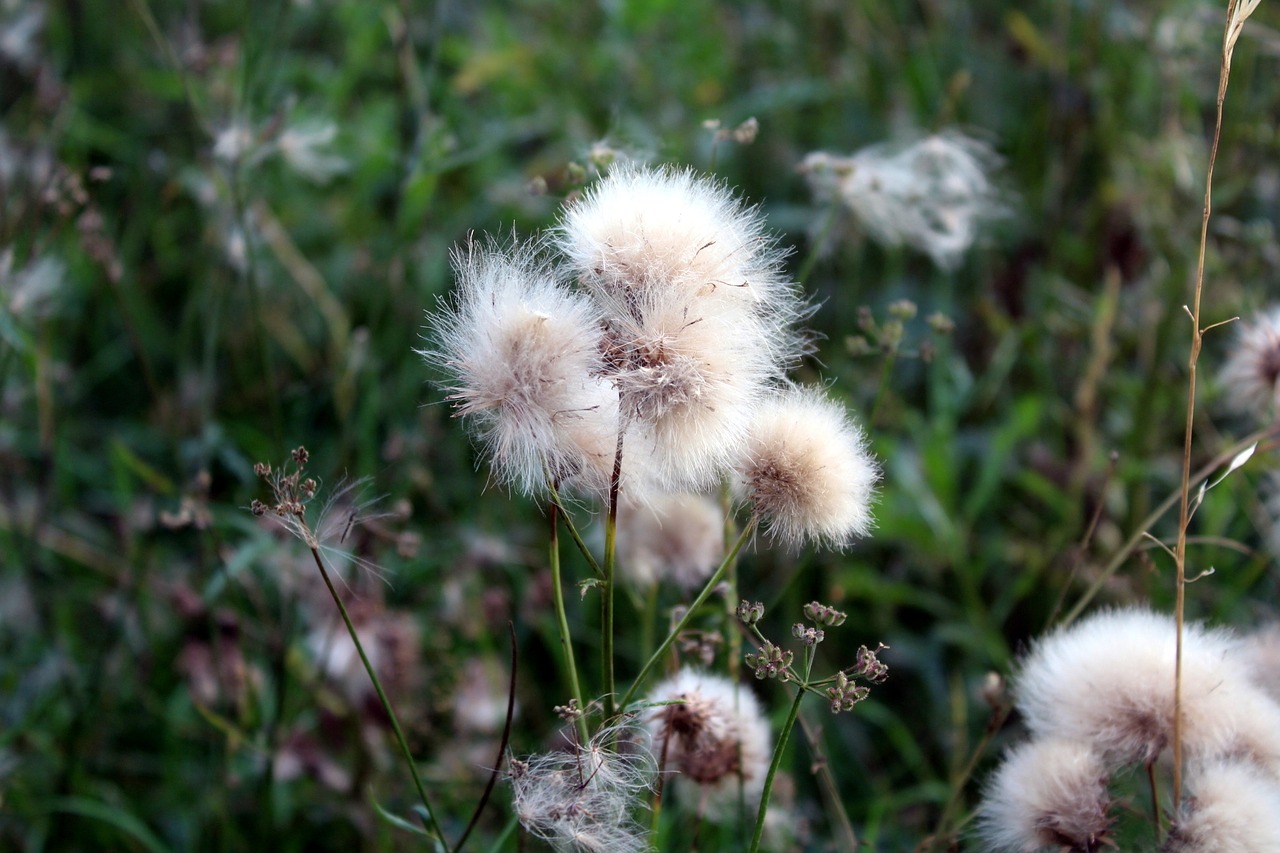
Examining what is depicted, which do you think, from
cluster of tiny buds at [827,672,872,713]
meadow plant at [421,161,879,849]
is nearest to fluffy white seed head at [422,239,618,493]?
meadow plant at [421,161,879,849]

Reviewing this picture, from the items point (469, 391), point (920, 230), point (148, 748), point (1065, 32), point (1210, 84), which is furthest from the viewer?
point (1065, 32)

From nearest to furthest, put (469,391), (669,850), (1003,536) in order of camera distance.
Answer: (469,391) < (669,850) < (1003,536)

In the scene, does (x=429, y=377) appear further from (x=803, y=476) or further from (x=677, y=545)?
(x=803, y=476)

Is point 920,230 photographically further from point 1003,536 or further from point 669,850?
point 669,850

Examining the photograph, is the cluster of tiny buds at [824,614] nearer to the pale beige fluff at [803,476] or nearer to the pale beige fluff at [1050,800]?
the pale beige fluff at [803,476]

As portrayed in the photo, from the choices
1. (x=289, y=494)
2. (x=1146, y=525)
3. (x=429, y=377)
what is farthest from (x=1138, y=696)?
(x=429, y=377)

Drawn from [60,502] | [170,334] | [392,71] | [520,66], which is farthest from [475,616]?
[392,71]

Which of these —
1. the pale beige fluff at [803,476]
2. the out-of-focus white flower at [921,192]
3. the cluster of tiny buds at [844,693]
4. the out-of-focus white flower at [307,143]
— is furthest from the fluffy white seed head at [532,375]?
the out-of-focus white flower at [307,143]

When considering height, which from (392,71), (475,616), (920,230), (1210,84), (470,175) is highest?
(392,71)
